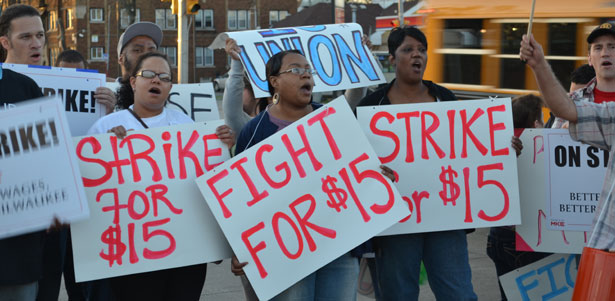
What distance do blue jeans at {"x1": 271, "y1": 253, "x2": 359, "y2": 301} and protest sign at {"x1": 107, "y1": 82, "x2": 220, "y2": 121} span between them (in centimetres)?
155

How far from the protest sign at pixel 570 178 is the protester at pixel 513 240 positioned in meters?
0.55

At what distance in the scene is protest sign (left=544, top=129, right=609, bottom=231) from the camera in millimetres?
4355

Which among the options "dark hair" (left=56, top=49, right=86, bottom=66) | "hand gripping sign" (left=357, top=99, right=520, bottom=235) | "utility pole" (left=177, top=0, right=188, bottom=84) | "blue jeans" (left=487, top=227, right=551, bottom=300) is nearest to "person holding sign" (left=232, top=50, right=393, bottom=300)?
"hand gripping sign" (left=357, top=99, right=520, bottom=235)

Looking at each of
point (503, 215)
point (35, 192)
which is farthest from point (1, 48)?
point (503, 215)

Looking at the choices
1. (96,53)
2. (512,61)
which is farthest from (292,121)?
(96,53)

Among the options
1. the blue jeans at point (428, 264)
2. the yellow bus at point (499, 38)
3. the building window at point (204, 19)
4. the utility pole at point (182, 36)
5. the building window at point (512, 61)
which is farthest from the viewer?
the building window at point (204, 19)

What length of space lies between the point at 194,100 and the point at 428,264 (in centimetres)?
178

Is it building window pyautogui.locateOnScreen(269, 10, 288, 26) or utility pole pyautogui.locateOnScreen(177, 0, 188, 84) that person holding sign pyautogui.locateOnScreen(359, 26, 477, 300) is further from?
building window pyautogui.locateOnScreen(269, 10, 288, 26)

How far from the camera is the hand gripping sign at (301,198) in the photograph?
3674 mm

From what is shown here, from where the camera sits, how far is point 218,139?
3957 mm

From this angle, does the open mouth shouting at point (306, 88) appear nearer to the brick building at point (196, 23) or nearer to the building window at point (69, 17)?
the brick building at point (196, 23)

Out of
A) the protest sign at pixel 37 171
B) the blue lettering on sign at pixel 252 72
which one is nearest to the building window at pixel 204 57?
the blue lettering on sign at pixel 252 72

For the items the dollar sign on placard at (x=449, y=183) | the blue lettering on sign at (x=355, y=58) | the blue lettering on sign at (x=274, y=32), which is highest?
the blue lettering on sign at (x=274, y=32)

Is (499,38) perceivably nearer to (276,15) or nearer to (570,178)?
(570,178)
